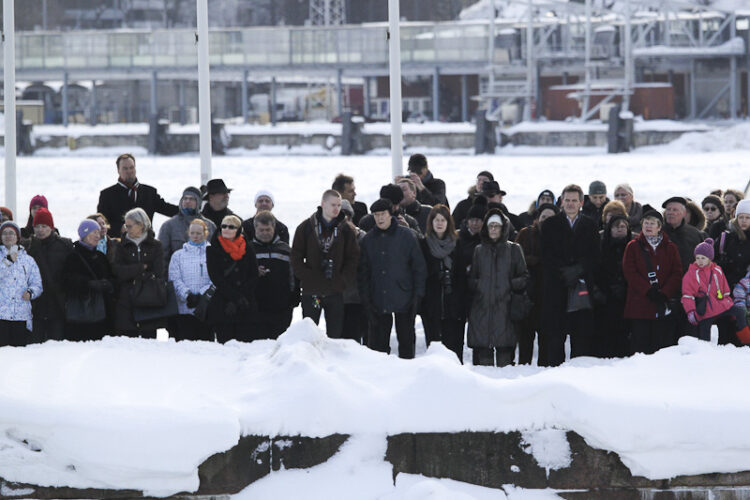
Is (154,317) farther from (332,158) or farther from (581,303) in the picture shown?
(332,158)

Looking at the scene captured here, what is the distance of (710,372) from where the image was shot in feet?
22.3

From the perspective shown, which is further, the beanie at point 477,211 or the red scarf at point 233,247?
the beanie at point 477,211

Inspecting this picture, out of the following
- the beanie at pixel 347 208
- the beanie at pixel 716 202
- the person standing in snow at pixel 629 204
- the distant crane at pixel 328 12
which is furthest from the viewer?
the distant crane at pixel 328 12

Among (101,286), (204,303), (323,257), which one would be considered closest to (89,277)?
(101,286)

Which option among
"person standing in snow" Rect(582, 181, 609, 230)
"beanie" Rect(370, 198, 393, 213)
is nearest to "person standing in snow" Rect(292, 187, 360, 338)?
"beanie" Rect(370, 198, 393, 213)

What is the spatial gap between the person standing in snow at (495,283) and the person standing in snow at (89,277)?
8.66ft

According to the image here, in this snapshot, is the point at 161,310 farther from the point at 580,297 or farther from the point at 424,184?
the point at 424,184

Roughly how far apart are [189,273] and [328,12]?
2516 inches

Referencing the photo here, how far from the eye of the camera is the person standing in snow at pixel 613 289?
8.95m

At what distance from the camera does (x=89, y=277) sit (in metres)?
8.54

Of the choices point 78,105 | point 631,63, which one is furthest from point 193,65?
point 631,63

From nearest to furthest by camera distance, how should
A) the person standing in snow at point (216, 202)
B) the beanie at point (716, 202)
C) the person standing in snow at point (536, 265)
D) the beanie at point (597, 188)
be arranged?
the person standing in snow at point (536, 265) → the beanie at point (716, 202) → the person standing in snow at point (216, 202) → the beanie at point (597, 188)

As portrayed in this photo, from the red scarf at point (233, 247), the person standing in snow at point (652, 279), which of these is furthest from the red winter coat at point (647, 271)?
the red scarf at point (233, 247)

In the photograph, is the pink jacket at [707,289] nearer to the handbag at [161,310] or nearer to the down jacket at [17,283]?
the handbag at [161,310]
